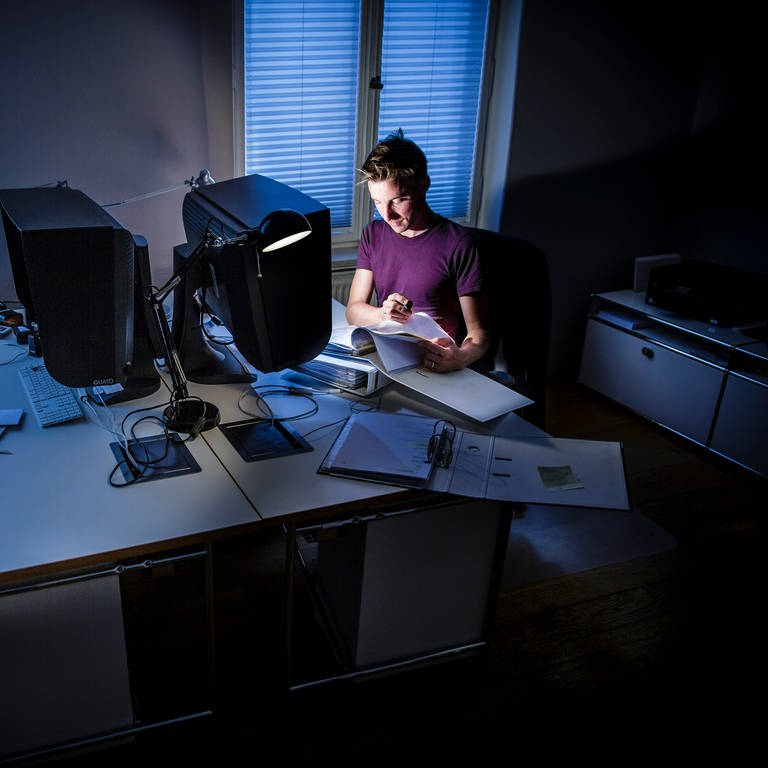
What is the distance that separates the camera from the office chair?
2.56 meters

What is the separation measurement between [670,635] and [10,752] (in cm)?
183

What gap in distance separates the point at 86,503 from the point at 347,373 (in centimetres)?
78

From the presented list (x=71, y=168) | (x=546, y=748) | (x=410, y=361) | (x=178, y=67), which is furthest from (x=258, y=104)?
(x=546, y=748)

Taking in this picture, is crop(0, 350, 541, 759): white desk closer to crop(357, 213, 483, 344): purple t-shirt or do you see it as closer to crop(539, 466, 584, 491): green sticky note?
crop(539, 466, 584, 491): green sticky note

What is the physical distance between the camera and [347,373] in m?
2.10

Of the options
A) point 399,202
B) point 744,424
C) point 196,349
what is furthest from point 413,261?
point 744,424

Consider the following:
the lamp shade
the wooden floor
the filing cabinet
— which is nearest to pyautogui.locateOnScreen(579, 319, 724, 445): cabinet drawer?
the filing cabinet

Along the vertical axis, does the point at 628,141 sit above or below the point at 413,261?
above

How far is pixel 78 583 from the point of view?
5.17 ft

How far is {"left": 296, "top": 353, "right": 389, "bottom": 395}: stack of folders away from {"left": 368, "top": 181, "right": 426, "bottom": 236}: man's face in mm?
597

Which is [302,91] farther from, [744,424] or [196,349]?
[744,424]

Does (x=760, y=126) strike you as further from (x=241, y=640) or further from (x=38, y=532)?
(x=38, y=532)

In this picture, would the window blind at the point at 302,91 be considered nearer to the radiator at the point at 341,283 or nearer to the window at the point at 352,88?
the window at the point at 352,88

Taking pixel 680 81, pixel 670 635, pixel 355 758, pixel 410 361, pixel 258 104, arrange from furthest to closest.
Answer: pixel 680 81
pixel 258 104
pixel 670 635
pixel 410 361
pixel 355 758
